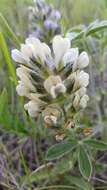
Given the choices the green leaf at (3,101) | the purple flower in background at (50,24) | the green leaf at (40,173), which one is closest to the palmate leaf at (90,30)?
the purple flower in background at (50,24)

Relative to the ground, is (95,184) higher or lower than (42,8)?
lower

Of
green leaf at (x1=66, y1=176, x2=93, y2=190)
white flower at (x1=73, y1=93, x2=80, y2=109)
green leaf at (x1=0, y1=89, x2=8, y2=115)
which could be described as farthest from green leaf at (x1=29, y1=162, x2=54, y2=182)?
white flower at (x1=73, y1=93, x2=80, y2=109)

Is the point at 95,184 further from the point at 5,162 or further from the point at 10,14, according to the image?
the point at 10,14

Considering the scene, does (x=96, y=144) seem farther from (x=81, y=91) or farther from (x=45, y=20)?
(x=45, y=20)

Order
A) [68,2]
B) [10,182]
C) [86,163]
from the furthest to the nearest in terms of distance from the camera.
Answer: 1. [68,2]
2. [10,182]
3. [86,163]

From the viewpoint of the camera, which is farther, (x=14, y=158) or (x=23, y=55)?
(x=14, y=158)

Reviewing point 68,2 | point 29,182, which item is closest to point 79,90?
point 29,182

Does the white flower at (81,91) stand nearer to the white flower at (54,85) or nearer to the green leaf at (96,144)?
the white flower at (54,85)
